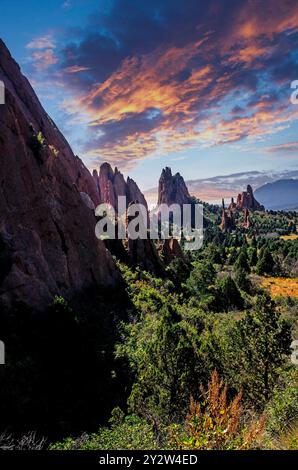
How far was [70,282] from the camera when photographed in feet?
99.2

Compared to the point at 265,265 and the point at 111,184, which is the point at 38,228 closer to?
the point at 265,265

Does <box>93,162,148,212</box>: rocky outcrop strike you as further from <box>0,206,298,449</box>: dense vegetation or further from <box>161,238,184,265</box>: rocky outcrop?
A: <box>0,206,298,449</box>: dense vegetation

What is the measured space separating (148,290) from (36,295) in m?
21.2

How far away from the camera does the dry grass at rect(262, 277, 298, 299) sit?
7156 cm

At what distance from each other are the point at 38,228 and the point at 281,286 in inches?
2817

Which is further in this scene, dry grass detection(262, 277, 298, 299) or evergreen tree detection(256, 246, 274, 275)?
evergreen tree detection(256, 246, 274, 275)

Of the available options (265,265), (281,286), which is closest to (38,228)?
(281,286)

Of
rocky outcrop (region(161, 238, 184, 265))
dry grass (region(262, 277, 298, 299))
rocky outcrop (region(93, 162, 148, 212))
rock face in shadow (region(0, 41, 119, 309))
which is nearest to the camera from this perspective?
rock face in shadow (region(0, 41, 119, 309))

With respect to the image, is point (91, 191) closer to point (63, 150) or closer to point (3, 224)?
point (63, 150)

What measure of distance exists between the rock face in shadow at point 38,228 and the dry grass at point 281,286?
4924 cm

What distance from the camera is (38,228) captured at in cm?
2794

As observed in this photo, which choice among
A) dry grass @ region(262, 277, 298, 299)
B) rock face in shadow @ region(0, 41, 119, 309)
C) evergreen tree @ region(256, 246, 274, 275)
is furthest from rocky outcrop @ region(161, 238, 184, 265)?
rock face in shadow @ region(0, 41, 119, 309)

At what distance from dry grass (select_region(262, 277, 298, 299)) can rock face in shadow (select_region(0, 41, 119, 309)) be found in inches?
1939

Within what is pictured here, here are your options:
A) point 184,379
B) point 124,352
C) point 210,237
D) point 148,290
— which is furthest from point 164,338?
point 210,237
